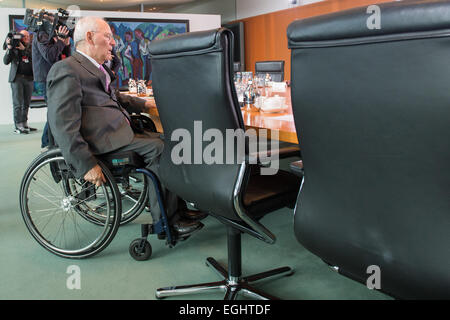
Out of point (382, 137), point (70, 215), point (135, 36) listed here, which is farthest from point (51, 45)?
point (135, 36)

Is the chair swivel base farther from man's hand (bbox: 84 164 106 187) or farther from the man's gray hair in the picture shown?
the man's gray hair

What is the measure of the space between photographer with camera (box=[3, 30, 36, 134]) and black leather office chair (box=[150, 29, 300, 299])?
5.75 meters

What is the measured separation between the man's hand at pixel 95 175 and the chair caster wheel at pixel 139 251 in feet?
1.24

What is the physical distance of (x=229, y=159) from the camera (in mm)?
1304

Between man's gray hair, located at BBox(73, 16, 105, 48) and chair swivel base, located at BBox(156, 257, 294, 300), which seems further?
man's gray hair, located at BBox(73, 16, 105, 48)

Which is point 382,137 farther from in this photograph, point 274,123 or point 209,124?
point 274,123

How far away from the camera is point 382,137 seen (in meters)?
0.83

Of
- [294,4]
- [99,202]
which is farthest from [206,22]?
[99,202]

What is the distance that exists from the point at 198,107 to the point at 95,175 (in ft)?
2.64

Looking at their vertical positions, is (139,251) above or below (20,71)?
below

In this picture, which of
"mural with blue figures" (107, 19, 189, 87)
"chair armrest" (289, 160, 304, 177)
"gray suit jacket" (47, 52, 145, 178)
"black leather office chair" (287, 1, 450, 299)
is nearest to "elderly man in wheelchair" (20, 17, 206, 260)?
"gray suit jacket" (47, 52, 145, 178)

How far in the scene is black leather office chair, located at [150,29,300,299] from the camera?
120cm

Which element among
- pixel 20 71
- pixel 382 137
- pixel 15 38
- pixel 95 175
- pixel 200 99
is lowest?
pixel 95 175

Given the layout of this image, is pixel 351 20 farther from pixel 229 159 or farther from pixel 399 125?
pixel 229 159
